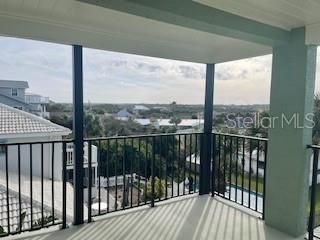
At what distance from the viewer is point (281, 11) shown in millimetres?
2109

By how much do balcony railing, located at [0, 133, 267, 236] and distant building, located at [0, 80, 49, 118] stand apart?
0.38m

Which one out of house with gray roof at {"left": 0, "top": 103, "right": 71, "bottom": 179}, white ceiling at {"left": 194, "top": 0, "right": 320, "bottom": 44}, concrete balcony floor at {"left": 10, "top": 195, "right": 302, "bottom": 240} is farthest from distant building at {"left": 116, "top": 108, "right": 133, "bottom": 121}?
white ceiling at {"left": 194, "top": 0, "right": 320, "bottom": 44}

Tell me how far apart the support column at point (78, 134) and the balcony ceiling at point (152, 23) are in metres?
0.24

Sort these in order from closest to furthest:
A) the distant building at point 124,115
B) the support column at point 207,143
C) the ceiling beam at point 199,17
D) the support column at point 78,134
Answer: the ceiling beam at point 199,17
the support column at point 78,134
the distant building at point 124,115
the support column at point 207,143

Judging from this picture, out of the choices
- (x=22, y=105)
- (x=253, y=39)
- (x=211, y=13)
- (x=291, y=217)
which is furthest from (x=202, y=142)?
(x=22, y=105)

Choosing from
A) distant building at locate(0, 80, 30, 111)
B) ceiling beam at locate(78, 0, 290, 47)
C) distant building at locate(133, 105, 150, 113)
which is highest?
ceiling beam at locate(78, 0, 290, 47)

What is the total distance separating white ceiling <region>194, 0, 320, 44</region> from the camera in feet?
6.34

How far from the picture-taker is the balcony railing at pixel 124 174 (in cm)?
278

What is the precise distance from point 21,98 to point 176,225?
2.15 meters

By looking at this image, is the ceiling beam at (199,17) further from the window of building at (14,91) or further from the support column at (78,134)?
the window of building at (14,91)

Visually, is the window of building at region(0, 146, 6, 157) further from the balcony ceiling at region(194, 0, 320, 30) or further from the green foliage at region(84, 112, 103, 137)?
the balcony ceiling at region(194, 0, 320, 30)

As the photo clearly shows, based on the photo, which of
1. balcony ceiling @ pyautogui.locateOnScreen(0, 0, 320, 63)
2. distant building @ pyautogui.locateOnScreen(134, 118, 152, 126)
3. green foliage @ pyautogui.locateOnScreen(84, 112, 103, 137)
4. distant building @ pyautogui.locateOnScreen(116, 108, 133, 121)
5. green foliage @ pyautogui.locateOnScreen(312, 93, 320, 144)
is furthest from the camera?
distant building @ pyautogui.locateOnScreen(134, 118, 152, 126)

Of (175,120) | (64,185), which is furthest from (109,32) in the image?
(64,185)

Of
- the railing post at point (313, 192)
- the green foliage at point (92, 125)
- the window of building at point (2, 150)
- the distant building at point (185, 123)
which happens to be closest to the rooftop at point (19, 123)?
the window of building at point (2, 150)
